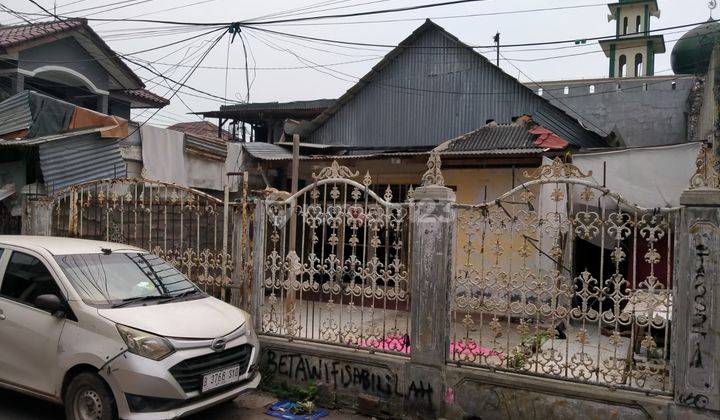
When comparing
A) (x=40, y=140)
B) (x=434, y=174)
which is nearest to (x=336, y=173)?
(x=434, y=174)

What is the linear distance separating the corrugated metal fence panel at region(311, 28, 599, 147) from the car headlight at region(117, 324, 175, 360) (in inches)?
398

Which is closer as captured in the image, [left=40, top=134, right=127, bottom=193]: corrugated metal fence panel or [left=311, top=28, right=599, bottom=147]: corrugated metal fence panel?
[left=40, top=134, right=127, bottom=193]: corrugated metal fence panel

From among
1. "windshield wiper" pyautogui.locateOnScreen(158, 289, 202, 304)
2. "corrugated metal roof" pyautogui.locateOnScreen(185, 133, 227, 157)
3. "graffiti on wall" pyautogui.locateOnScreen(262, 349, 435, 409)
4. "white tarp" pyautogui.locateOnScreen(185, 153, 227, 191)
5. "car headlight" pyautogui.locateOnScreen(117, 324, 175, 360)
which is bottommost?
"graffiti on wall" pyautogui.locateOnScreen(262, 349, 435, 409)

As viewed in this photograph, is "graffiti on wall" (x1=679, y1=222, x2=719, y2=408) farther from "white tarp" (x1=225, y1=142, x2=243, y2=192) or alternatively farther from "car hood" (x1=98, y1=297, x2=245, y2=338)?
"white tarp" (x1=225, y1=142, x2=243, y2=192)

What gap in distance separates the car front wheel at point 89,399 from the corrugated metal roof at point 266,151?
671 cm

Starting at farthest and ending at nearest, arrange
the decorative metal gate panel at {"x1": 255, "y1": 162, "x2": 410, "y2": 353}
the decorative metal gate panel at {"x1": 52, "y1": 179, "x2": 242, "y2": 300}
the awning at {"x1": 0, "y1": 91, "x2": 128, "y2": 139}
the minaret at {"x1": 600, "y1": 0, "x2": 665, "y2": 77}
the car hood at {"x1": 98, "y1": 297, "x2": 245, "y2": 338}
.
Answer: the minaret at {"x1": 600, "y1": 0, "x2": 665, "y2": 77}
the awning at {"x1": 0, "y1": 91, "x2": 128, "y2": 139}
the decorative metal gate panel at {"x1": 52, "y1": 179, "x2": 242, "y2": 300}
the decorative metal gate panel at {"x1": 255, "y1": 162, "x2": 410, "y2": 353}
the car hood at {"x1": 98, "y1": 297, "x2": 245, "y2": 338}

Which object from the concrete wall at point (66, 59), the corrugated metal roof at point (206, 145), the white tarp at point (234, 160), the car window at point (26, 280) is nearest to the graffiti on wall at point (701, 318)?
the car window at point (26, 280)

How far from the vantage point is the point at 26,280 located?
469cm

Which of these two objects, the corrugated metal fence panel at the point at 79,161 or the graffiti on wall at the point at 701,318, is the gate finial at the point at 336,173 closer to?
the graffiti on wall at the point at 701,318

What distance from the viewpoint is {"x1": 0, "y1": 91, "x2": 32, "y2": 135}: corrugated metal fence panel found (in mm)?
8664

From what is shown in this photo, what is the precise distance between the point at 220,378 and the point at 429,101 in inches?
410

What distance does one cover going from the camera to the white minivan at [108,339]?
13.3ft

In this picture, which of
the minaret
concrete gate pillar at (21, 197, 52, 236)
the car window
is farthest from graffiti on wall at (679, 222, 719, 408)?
the minaret

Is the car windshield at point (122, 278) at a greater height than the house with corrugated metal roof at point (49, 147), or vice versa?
the house with corrugated metal roof at point (49, 147)
